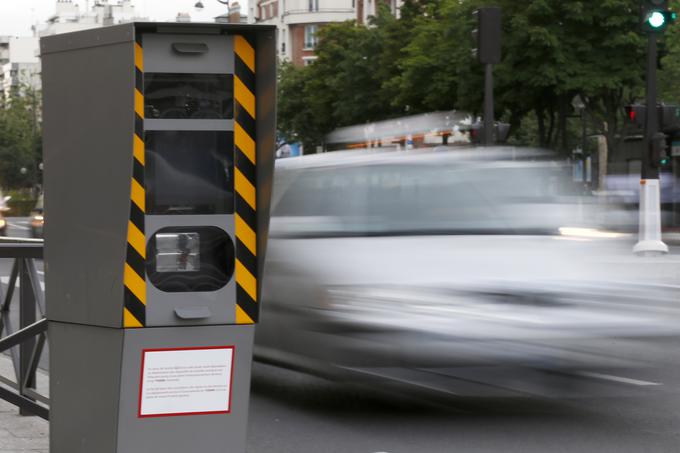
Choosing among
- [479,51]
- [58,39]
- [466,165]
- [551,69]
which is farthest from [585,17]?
[58,39]

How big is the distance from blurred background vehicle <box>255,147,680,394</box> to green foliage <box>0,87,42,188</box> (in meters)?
87.4

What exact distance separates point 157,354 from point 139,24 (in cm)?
125

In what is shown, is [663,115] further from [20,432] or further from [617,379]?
[20,432]

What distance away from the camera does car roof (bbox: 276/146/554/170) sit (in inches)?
341

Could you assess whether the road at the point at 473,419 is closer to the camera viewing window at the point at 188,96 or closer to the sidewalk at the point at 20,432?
the sidewalk at the point at 20,432

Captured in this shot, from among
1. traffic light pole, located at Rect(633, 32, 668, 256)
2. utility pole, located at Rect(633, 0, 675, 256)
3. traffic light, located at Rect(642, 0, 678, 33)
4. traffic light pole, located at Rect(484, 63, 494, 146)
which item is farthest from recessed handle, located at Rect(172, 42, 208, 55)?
traffic light pole, located at Rect(484, 63, 494, 146)

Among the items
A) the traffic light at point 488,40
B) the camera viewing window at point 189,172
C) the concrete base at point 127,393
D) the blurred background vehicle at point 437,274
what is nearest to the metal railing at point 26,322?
the blurred background vehicle at point 437,274

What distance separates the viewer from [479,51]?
874 inches

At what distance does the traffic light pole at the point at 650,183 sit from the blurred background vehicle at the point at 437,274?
39.5 ft

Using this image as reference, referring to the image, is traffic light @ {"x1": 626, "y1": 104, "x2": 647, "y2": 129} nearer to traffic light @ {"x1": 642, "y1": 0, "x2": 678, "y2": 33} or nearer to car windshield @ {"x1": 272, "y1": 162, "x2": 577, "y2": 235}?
traffic light @ {"x1": 642, "y1": 0, "x2": 678, "y2": 33}

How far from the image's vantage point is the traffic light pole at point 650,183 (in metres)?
20.8

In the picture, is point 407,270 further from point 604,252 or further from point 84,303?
point 84,303

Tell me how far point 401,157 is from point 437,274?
51.1 inches

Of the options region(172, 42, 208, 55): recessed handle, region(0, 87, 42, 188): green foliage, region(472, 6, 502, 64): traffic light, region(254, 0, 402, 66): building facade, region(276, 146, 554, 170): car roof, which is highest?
region(254, 0, 402, 66): building facade
